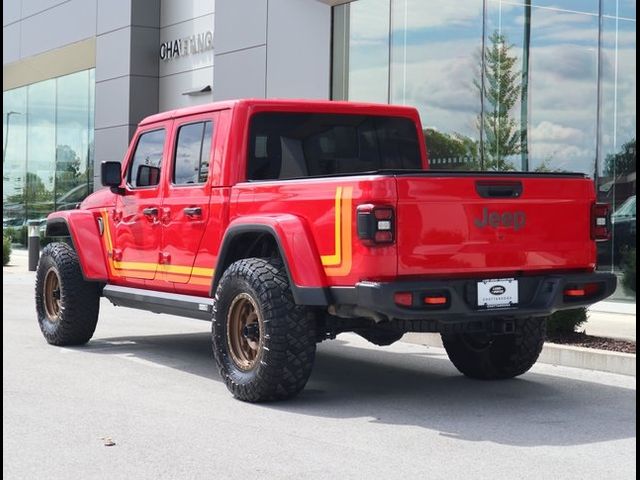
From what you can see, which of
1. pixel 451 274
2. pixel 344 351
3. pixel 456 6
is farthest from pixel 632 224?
pixel 451 274

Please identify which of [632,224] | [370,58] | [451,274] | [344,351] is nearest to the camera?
[451,274]

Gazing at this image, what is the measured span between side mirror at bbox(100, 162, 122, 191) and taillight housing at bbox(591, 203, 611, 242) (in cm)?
419

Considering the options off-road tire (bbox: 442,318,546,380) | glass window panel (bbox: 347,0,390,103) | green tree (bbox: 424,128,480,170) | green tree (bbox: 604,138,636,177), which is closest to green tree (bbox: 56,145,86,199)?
glass window panel (bbox: 347,0,390,103)

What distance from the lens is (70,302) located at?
10141mm

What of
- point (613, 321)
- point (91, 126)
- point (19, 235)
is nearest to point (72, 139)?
point (91, 126)

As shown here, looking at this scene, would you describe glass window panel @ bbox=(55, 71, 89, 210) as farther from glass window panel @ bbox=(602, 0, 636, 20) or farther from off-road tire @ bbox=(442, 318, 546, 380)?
off-road tire @ bbox=(442, 318, 546, 380)

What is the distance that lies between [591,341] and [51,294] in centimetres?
520

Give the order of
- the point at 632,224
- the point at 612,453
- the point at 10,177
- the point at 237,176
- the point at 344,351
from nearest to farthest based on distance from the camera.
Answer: the point at 612,453 < the point at 237,176 < the point at 344,351 < the point at 632,224 < the point at 10,177

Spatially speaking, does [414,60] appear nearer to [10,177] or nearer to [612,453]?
[612,453]

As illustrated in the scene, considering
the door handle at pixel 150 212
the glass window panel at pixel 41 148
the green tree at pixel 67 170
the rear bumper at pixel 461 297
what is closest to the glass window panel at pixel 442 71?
the door handle at pixel 150 212

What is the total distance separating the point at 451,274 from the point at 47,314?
16.6ft

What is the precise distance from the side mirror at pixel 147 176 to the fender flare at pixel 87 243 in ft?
2.81

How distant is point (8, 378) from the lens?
332 inches

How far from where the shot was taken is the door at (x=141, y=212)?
920cm
